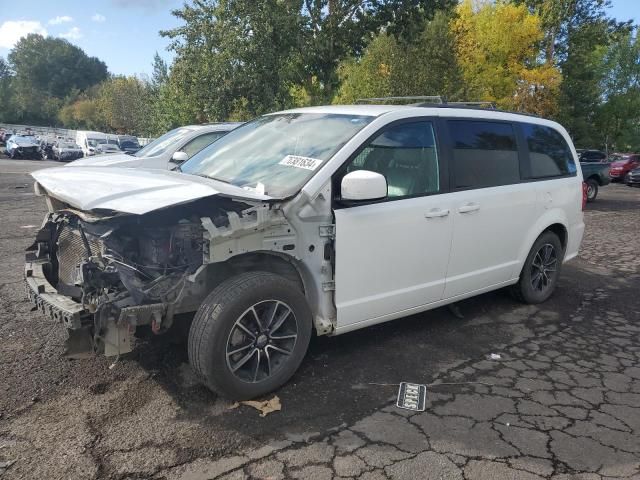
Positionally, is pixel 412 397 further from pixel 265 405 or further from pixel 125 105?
pixel 125 105

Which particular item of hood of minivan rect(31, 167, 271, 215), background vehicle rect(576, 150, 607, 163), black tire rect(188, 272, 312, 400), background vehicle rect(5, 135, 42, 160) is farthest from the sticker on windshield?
background vehicle rect(5, 135, 42, 160)

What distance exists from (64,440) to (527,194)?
14.1ft

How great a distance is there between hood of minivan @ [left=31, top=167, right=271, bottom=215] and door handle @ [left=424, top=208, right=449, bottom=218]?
4.53ft

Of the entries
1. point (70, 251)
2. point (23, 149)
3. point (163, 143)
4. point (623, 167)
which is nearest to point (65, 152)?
point (23, 149)

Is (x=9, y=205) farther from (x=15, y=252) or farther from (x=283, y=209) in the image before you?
(x=283, y=209)

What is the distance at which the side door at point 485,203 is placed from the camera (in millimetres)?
4355

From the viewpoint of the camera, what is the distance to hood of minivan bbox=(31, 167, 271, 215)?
3.07m

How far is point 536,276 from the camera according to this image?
5.51m

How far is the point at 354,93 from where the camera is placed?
73.3ft

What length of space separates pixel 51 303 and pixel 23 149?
3638 cm

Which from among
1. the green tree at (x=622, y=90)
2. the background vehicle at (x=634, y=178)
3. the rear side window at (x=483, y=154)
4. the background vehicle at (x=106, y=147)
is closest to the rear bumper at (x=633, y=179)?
the background vehicle at (x=634, y=178)

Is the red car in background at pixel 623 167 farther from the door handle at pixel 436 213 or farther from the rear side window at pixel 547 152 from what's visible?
the door handle at pixel 436 213

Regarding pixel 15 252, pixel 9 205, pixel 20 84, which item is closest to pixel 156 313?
pixel 15 252

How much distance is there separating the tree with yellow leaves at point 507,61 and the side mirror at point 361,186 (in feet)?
82.8
